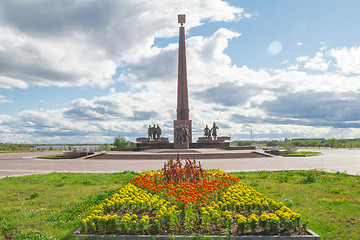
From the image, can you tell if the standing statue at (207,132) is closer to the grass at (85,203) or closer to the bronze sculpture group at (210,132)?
the bronze sculpture group at (210,132)

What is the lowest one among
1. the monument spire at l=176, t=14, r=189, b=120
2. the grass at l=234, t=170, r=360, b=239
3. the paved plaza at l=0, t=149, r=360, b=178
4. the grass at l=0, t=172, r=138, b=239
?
the paved plaza at l=0, t=149, r=360, b=178

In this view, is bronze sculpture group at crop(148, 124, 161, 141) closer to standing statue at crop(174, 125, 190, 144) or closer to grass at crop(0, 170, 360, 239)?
standing statue at crop(174, 125, 190, 144)

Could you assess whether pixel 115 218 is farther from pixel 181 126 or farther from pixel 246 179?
pixel 181 126

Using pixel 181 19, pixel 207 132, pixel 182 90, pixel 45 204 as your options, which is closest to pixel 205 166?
pixel 45 204

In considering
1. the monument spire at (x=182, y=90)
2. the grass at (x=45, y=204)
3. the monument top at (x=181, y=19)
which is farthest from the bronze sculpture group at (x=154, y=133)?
the grass at (x=45, y=204)

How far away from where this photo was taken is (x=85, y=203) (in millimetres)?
7473

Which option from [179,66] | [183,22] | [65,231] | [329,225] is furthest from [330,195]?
[183,22]

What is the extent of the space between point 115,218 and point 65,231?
A: 3.98ft

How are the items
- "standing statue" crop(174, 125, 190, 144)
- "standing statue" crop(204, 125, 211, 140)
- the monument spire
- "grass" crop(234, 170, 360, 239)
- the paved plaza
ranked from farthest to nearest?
"standing statue" crop(204, 125, 211, 140) → the monument spire → "standing statue" crop(174, 125, 190, 144) → the paved plaza → "grass" crop(234, 170, 360, 239)

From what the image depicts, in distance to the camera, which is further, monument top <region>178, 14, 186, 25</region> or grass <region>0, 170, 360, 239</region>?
monument top <region>178, 14, 186, 25</region>

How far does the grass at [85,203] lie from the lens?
18.5 feet

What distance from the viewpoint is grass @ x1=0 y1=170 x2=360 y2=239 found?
18.5 ft

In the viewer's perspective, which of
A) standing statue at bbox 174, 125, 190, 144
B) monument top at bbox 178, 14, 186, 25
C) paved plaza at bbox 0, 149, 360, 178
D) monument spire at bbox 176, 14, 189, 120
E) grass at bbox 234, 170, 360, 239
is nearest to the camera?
grass at bbox 234, 170, 360, 239

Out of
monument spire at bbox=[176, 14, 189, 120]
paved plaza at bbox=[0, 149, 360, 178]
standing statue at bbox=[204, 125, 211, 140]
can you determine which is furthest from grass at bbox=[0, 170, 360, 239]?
standing statue at bbox=[204, 125, 211, 140]
